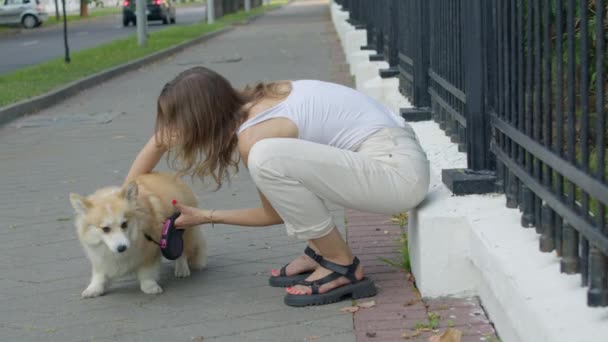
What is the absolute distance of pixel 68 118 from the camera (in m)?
13.1

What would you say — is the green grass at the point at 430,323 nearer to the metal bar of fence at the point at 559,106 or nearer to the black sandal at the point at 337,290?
the black sandal at the point at 337,290

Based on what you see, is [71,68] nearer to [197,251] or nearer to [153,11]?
[197,251]

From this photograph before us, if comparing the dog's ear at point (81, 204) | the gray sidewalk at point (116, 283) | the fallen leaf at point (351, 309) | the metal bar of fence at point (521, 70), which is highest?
the metal bar of fence at point (521, 70)

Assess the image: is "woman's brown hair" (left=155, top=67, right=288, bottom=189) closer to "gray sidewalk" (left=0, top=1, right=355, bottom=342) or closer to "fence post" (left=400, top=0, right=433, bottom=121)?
"gray sidewalk" (left=0, top=1, right=355, bottom=342)

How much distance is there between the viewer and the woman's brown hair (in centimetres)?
486

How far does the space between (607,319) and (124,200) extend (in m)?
2.70

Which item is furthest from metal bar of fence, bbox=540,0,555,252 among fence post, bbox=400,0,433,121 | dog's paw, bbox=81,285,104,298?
fence post, bbox=400,0,433,121

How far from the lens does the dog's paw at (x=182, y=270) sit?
18.6ft

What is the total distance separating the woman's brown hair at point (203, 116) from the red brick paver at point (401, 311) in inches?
38.5

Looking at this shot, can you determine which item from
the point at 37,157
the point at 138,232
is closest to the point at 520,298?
the point at 138,232

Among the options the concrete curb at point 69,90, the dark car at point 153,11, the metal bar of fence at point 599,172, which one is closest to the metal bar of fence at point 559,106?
the metal bar of fence at point 599,172

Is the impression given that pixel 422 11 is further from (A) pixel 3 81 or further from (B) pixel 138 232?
(A) pixel 3 81

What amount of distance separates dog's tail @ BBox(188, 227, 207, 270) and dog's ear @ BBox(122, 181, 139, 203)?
1.72 ft

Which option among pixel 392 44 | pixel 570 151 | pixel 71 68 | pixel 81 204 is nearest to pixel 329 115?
pixel 81 204
